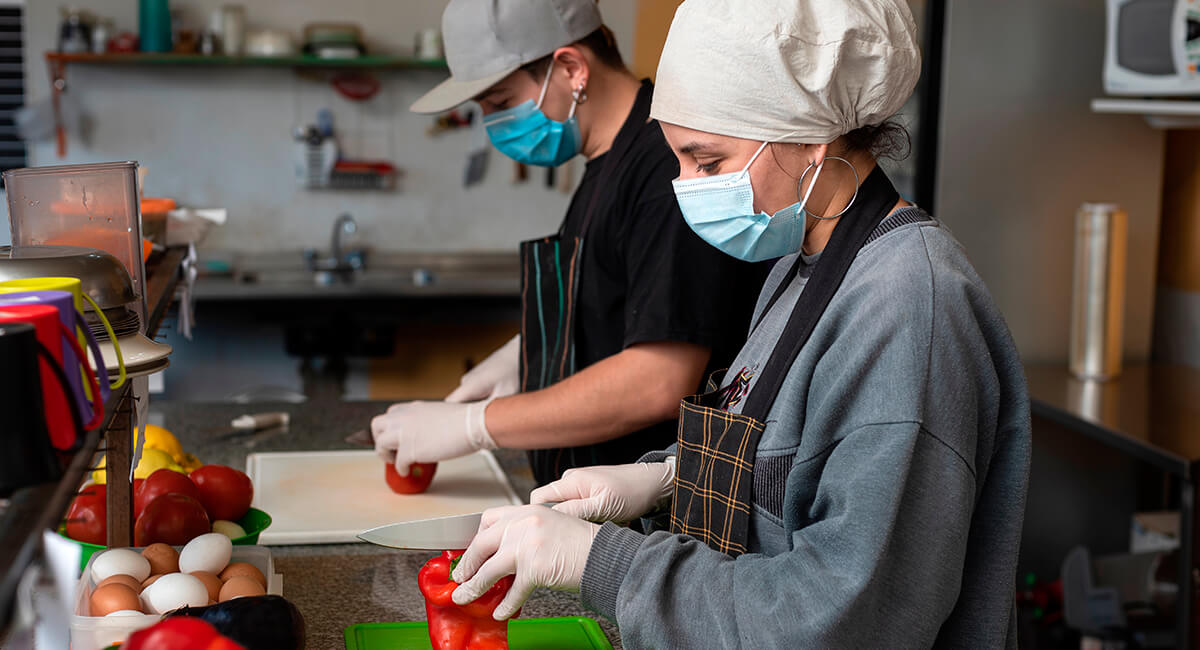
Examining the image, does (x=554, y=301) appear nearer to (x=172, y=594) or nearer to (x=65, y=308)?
(x=172, y=594)

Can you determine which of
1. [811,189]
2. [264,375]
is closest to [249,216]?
[264,375]

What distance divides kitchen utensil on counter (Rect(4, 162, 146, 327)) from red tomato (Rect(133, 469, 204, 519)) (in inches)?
9.6

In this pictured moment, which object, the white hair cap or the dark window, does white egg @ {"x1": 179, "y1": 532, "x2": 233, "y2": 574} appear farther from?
the dark window

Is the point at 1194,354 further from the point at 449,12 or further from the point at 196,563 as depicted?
the point at 196,563

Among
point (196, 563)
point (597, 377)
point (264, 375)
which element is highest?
point (597, 377)

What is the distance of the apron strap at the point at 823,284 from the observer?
1.09 metres

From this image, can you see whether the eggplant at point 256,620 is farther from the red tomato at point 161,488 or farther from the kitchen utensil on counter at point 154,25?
the kitchen utensil on counter at point 154,25

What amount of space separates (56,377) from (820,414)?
2.09 ft

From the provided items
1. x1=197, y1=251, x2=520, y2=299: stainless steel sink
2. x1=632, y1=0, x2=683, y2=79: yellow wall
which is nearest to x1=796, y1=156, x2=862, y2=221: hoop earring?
x1=632, y1=0, x2=683, y2=79: yellow wall

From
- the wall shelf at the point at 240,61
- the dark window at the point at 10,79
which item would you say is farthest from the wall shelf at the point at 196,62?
the dark window at the point at 10,79

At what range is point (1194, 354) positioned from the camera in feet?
10.5

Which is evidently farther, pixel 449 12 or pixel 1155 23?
pixel 1155 23

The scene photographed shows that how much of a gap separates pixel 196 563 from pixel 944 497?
2.66ft

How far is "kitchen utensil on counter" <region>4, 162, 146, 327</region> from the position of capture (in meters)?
1.31
